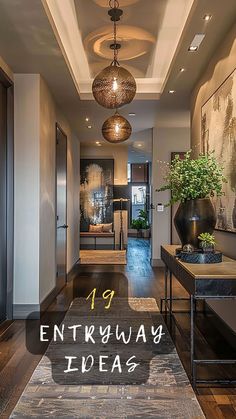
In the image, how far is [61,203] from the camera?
245 inches

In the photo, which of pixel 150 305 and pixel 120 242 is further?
pixel 120 242

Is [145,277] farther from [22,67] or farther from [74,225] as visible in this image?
[22,67]

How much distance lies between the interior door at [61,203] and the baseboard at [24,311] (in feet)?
4.48

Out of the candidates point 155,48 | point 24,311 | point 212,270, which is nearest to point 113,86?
point 212,270

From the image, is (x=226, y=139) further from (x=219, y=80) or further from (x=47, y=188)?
(x=47, y=188)

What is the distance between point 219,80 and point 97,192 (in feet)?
26.1

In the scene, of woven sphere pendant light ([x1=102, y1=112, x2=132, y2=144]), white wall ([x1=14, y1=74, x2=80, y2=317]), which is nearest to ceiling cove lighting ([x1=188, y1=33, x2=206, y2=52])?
woven sphere pendant light ([x1=102, y1=112, x2=132, y2=144])

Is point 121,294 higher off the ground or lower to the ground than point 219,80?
lower

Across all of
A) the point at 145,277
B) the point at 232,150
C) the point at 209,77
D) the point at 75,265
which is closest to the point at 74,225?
the point at 75,265

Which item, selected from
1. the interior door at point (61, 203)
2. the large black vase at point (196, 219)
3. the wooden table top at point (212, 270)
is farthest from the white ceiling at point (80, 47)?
the wooden table top at point (212, 270)

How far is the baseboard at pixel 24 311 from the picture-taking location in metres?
4.40

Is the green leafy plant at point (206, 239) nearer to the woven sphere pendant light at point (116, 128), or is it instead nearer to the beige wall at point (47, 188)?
the woven sphere pendant light at point (116, 128)

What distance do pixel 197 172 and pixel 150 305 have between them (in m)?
2.35

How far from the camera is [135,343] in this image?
3.54 m
